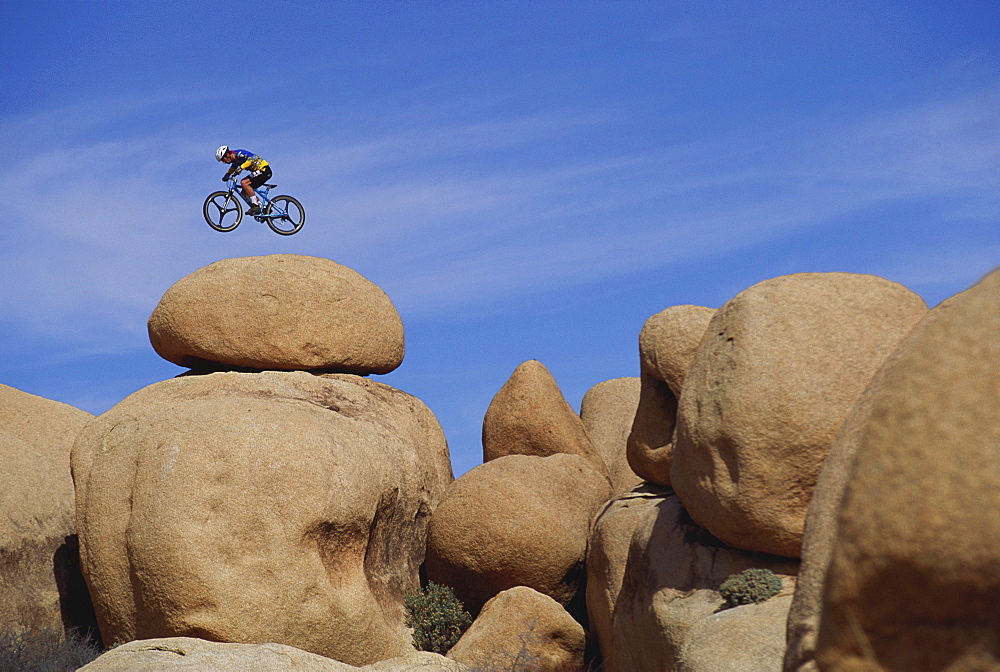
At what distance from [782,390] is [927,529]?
5.61 metres

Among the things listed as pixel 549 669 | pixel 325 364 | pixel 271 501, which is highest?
pixel 325 364

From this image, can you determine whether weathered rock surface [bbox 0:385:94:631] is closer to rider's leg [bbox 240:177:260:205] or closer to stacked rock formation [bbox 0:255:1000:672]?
stacked rock formation [bbox 0:255:1000:672]

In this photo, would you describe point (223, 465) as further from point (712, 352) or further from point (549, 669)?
point (712, 352)

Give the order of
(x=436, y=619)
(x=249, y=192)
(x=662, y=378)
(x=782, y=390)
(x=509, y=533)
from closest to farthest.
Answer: (x=782, y=390), (x=662, y=378), (x=436, y=619), (x=509, y=533), (x=249, y=192)

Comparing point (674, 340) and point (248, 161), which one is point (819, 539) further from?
point (248, 161)

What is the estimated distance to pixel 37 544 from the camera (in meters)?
12.4

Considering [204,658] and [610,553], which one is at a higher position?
[610,553]

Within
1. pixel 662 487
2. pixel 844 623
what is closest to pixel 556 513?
pixel 662 487

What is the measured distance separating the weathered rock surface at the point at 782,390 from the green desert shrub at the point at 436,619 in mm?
4614

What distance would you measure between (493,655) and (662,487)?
107 inches

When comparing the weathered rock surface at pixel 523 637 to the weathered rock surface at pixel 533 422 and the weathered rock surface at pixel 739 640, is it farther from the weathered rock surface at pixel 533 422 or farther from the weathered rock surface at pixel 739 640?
the weathered rock surface at pixel 533 422

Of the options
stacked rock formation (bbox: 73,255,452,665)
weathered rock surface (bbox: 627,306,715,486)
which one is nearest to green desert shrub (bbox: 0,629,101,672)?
stacked rock formation (bbox: 73,255,452,665)

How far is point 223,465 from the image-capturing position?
34.9 ft

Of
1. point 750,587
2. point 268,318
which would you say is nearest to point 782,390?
point 750,587
